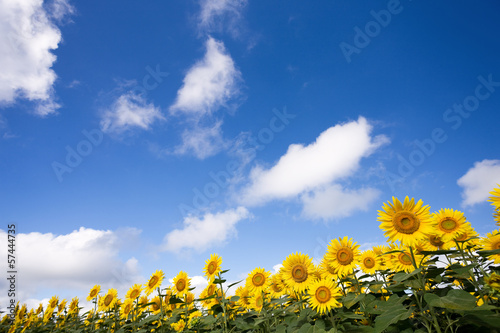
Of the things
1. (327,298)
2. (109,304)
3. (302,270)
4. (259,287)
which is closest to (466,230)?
(327,298)

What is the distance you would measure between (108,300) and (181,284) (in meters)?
3.27

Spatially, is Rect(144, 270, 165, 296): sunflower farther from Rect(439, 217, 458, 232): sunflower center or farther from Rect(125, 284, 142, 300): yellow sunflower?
Rect(439, 217, 458, 232): sunflower center

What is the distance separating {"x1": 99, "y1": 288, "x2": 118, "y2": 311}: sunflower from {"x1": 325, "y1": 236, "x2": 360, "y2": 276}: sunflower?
6.93 m

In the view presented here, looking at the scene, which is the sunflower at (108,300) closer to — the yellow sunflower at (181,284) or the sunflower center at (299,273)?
the yellow sunflower at (181,284)

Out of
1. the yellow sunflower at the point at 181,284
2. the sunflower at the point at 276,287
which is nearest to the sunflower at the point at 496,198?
the sunflower at the point at 276,287

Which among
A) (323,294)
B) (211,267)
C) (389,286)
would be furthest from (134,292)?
(389,286)

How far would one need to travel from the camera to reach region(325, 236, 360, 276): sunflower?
5.13m

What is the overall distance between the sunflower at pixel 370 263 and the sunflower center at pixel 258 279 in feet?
6.96

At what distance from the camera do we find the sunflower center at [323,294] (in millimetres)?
4761

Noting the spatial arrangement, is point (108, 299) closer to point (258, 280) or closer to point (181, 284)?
point (181, 284)

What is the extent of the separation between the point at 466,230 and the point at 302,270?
2.89 m

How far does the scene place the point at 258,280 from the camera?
6.45m

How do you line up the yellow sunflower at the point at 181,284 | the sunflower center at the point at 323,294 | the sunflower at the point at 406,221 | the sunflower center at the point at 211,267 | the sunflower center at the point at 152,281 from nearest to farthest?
the sunflower at the point at 406,221 < the sunflower center at the point at 323,294 < the sunflower center at the point at 211,267 < the yellow sunflower at the point at 181,284 < the sunflower center at the point at 152,281

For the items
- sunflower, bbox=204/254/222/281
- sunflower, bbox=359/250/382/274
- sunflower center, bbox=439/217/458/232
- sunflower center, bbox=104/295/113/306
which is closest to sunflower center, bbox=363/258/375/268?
sunflower, bbox=359/250/382/274
